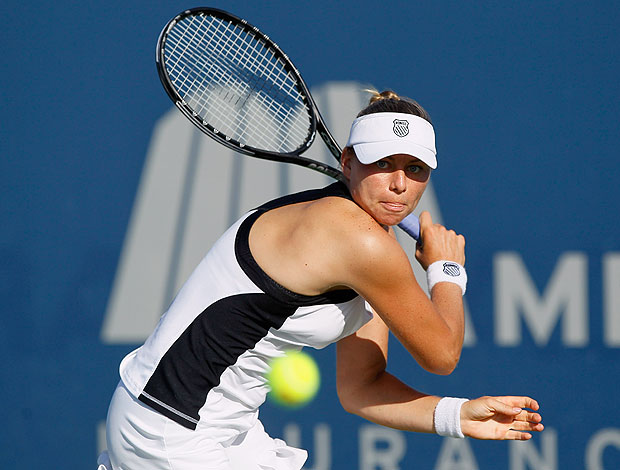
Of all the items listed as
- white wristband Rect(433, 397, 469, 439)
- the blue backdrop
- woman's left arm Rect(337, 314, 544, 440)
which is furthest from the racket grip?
the blue backdrop

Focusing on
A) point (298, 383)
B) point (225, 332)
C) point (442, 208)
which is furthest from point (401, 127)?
point (298, 383)

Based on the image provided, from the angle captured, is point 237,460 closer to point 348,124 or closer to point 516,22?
point 348,124

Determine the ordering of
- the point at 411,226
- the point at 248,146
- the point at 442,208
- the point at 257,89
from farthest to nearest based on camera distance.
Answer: the point at 442,208 < the point at 257,89 < the point at 248,146 < the point at 411,226

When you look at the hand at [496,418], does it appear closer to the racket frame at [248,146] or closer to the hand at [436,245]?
the hand at [436,245]

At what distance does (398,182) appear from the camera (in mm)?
1688

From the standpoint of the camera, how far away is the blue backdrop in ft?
10.4

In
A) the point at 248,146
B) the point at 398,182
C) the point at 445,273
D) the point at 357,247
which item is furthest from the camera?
the point at 248,146

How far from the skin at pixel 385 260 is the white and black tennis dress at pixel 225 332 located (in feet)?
0.14

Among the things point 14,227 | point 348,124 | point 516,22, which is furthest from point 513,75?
point 14,227

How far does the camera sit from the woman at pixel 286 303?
1.61 metres

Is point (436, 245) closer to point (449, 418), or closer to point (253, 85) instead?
point (449, 418)

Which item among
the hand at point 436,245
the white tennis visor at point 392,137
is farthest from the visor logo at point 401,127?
the hand at point 436,245

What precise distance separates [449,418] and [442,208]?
146 cm

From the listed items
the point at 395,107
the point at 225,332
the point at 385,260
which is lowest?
the point at 225,332
